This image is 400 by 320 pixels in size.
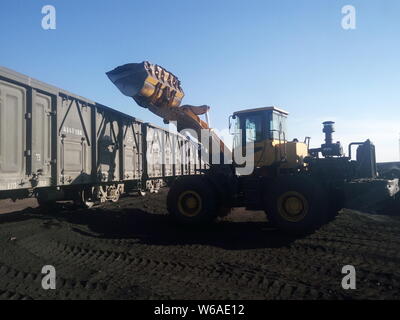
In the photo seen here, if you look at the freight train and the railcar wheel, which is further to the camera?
the railcar wheel

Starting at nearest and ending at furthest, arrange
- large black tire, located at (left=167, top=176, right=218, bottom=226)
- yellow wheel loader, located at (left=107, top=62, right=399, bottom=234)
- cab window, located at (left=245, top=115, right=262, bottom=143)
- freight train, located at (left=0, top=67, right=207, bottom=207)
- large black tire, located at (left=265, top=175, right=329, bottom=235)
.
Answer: freight train, located at (left=0, top=67, right=207, bottom=207) → large black tire, located at (left=265, top=175, right=329, bottom=235) → yellow wheel loader, located at (left=107, top=62, right=399, bottom=234) → large black tire, located at (left=167, top=176, right=218, bottom=226) → cab window, located at (left=245, top=115, right=262, bottom=143)

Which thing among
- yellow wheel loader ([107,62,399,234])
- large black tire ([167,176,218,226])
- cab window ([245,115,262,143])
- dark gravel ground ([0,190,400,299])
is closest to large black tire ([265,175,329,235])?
yellow wheel loader ([107,62,399,234])

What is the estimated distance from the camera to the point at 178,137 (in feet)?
61.2

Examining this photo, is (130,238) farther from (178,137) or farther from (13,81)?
(178,137)

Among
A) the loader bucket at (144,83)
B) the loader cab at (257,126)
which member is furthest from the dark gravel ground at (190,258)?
the loader bucket at (144,83)

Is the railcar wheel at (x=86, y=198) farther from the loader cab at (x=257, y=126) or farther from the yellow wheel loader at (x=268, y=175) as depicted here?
the loader cab at (x=257, y=126)

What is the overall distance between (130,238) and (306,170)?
4.28m

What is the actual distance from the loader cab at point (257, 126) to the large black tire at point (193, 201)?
1.45 metres

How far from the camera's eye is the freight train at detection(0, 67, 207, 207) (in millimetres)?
6879

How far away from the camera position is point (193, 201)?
27.3 ft

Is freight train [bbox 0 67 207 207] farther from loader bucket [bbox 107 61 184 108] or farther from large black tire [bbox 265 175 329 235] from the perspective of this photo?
large black tire [bbox 265 175 329 235]

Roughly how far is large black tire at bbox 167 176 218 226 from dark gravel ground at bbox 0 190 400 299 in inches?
12.7

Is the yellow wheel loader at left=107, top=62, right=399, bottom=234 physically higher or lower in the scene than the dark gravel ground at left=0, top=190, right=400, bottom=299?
higher
